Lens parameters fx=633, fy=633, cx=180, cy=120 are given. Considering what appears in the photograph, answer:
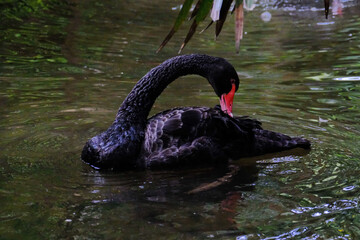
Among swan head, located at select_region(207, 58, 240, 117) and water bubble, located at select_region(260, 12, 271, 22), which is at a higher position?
water bubble, located at select_region(260, 12, 271, 22)

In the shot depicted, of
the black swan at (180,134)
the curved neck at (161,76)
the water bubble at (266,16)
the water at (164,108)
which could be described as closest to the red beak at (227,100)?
the black swan at (180,134)

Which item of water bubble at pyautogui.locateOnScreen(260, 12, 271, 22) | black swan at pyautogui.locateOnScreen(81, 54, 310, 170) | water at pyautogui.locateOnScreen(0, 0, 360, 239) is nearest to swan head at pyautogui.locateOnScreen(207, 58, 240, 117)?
black swan at pyautogui.locateOnScreen(81, 54, 310, 170)

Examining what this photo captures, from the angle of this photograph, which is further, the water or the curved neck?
the curved neck

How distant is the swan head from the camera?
4523 mm

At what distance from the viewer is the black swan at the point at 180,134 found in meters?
4.20

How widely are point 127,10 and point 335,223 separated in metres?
8.01

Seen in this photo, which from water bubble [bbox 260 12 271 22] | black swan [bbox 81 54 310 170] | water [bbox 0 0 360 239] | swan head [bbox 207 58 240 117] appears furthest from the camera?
water bubble [bbox 260 12 271 22]

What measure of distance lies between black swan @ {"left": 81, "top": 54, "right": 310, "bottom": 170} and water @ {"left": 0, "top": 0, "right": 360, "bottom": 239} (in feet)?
0.34

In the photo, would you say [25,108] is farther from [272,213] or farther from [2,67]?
[272,213]

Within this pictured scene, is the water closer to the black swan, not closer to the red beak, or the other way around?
the black swan

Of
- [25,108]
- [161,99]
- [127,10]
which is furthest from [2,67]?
[127,10]

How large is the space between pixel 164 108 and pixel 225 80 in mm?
1064

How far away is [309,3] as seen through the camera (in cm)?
1072

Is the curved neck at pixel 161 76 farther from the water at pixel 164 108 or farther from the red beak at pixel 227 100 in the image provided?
the water at pixel 164 108
